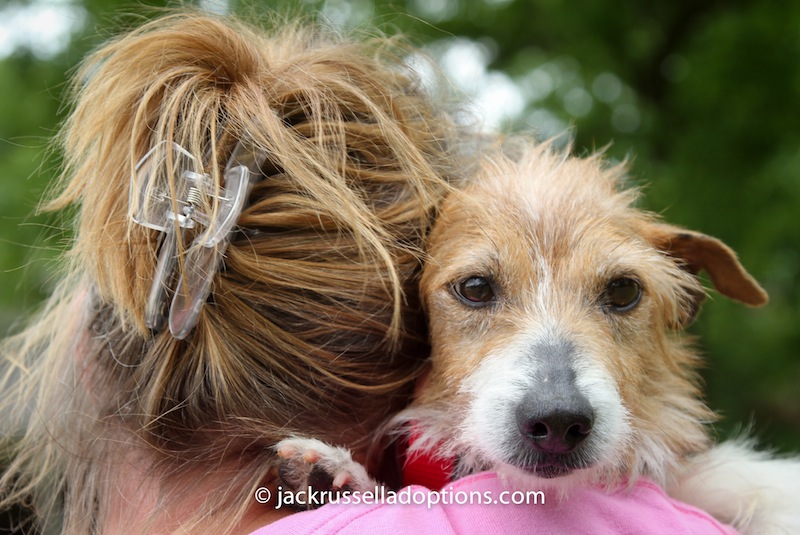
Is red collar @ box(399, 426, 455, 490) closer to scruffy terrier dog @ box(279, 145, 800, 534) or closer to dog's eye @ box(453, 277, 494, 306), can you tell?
scruffy terrier dog @ box(279, 145, 800, 534)

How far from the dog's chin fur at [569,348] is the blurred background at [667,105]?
3.45 m

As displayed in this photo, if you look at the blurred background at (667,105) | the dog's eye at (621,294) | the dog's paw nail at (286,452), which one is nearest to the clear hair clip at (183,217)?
the dog's paw nail at (286,452)

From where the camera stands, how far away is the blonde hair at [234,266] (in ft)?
6.29

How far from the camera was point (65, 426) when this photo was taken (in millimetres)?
2168

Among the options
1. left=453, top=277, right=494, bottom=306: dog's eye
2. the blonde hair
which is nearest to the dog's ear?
left=453, top=277, right=494, bottom=306: dog's eye

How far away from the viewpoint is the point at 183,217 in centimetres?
188

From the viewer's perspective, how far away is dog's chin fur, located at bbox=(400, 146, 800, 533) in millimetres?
2078

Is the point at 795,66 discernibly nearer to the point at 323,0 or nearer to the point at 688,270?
the point at 323,0

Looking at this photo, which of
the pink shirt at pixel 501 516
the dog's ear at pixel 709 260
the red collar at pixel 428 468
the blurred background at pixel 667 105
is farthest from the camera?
the blurred background at pixel 667 105

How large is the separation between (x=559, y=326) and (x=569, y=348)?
84 mm

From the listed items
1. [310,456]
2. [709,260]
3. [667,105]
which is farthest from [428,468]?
[667,105]

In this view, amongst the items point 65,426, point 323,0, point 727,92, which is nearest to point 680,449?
point 65,426

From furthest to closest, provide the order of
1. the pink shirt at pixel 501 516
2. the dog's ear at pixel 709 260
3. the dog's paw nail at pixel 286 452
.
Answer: the dog's ear at pixel 709 260, the dog's paw nail at pixel 286 452, the pink shirt at pixel 501 516

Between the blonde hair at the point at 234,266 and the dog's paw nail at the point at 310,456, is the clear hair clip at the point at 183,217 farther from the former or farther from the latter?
the dog's paw nail at the point at 310,456
